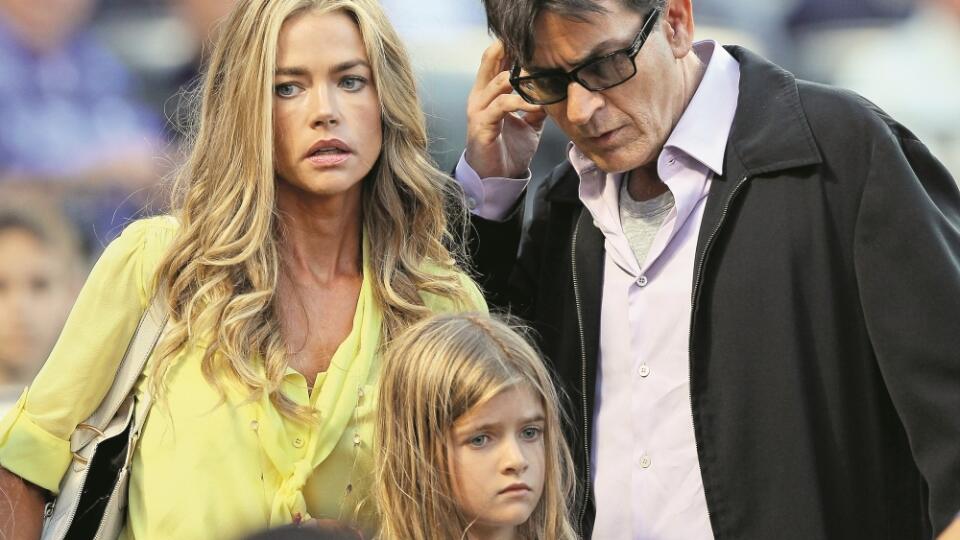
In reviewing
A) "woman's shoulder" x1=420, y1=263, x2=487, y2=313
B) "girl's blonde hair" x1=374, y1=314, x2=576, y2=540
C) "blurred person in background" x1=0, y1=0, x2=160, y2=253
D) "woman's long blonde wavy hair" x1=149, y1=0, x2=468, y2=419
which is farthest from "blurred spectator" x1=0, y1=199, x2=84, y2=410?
"girl's blonde hair" x1=374, y1=314, x2=576, y2=540

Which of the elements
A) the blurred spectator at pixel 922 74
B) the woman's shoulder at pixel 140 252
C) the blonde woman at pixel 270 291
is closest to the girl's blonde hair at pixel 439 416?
the blonde woman at pixel 270 291

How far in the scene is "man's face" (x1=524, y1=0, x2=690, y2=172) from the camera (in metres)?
2.82

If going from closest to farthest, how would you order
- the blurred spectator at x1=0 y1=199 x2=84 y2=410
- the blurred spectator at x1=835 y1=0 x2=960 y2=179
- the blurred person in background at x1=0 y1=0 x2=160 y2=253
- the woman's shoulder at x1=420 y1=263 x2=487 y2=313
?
the woman's shoulder at x1=420 y1=263 x2=487 y2=313 < the blurred spectator at x1=0 y1=199 x2=84 y2=410 < the blurred person in background at x1=0 y1=0 x2=160 y2=253 < the blurred spectator at x1=835 y1=0 x2=960 y2=179

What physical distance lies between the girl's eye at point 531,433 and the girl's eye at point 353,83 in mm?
789

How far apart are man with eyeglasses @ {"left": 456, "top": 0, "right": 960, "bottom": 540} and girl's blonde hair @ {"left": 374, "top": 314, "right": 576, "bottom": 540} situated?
25cm

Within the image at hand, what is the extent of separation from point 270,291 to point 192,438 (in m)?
0.33

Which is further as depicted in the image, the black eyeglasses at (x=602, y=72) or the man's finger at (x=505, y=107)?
the man's finger at (x=505, y=107)

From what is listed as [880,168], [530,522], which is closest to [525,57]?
[880,168]

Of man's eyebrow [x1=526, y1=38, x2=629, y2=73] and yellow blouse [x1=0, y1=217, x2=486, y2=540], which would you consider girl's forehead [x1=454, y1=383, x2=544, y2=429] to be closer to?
yellow blouse [x1=0, y1=217, x2=486, y2=540]

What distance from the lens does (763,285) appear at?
2791mm

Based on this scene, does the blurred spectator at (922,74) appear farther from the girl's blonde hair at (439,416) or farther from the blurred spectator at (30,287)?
the girl's blonde hair at (439,416)

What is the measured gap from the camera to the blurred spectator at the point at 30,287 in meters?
5.01

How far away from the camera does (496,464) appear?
2.60 m

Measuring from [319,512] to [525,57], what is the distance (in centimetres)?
100
